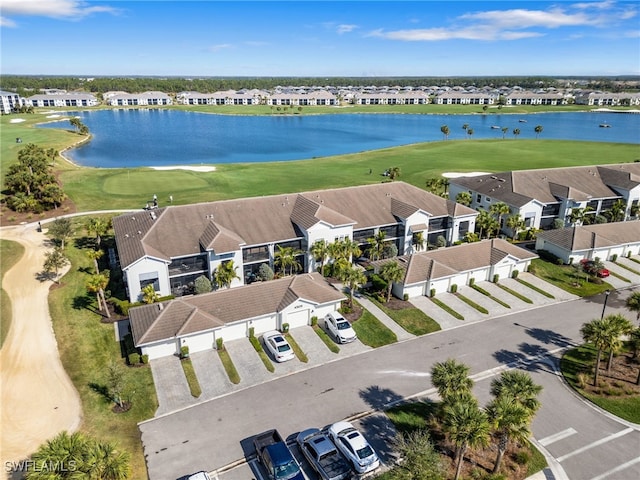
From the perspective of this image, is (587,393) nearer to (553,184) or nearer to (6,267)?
(553,184)

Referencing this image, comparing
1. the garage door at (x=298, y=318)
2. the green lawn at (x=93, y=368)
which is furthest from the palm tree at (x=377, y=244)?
the green lawn at (x=93, y=368)

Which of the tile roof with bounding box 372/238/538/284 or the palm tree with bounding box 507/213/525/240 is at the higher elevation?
the palm tree with bounding box 507/213/525/240

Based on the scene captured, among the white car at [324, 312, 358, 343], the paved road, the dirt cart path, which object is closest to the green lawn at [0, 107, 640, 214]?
the dirt cart path

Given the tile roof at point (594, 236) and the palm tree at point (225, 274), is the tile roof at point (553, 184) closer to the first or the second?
the tile roof at point (594, 236)

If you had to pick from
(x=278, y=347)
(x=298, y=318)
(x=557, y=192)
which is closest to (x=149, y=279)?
(x=298, y=318)

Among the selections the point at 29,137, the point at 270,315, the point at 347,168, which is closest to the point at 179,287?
the point at 270,315

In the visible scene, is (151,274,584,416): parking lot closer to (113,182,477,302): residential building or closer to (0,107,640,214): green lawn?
(113,182,477,302): residential building
